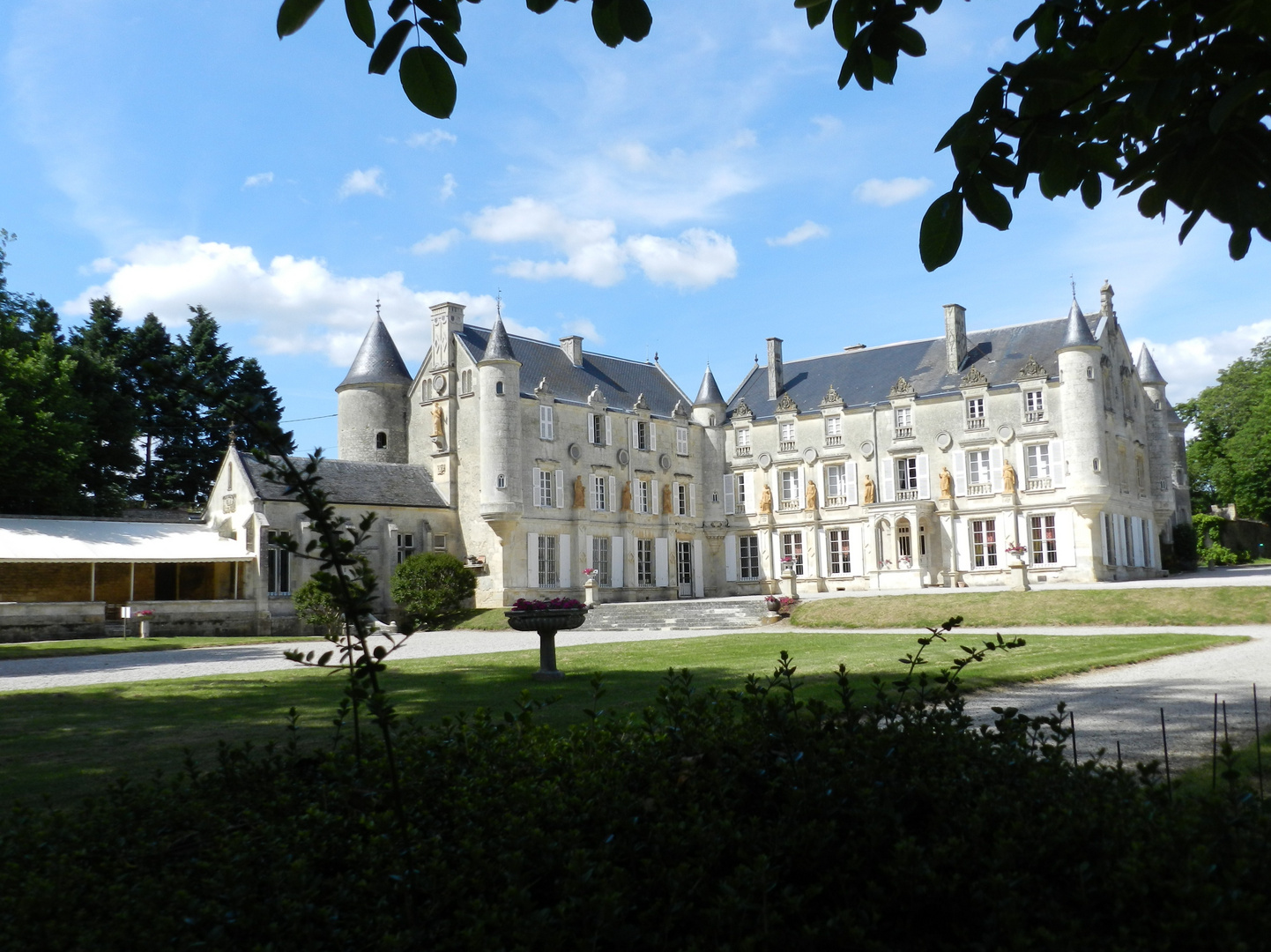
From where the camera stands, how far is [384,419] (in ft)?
121

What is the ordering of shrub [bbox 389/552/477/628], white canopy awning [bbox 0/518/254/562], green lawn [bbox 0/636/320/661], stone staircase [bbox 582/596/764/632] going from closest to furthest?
green lawn [bbox 0/636/320/661]
stone staircase [bbox 582/596/764/632]
white canopy awning [bbox 0/518/254/562]
shrub [bbox 389/552/477/628]

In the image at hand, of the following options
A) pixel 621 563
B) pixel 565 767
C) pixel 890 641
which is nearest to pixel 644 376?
pixel 621 563

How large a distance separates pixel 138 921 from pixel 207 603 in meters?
27.4

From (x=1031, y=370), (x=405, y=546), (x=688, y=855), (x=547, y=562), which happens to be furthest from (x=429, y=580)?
(x=688, y=855)

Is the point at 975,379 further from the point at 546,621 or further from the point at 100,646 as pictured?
the point at 100,646

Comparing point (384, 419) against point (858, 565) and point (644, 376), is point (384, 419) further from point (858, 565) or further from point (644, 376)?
point (858, 565)

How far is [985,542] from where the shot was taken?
34.2 m

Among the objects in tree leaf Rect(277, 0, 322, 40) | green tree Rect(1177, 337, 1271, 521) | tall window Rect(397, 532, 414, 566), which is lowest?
tall window Rect(397, 532, 414, 566)

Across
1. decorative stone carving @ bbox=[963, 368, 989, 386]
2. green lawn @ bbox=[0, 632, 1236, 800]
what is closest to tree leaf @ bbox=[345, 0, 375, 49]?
green lawn @ bbox=[0, 632, 1236, 800]

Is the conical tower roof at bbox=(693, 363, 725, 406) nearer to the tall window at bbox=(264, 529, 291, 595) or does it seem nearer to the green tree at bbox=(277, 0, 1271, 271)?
the tall window at bbox=(264, 529, 291, 595)

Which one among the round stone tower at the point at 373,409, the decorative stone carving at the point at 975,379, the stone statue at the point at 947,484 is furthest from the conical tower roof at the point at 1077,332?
the round stone tower at the point at 373,409

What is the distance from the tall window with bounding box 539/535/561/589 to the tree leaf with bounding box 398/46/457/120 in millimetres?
31835

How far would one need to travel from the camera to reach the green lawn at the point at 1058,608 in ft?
63.5

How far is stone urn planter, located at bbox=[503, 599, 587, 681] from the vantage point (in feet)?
37.6
